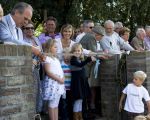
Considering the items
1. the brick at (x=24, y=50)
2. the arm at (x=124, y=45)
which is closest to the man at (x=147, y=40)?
the arm at (x=124, y=45)

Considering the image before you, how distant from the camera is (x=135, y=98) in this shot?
24.6 feet

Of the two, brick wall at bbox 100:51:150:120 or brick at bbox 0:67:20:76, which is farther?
brick wall at bbox 100:51:150:120

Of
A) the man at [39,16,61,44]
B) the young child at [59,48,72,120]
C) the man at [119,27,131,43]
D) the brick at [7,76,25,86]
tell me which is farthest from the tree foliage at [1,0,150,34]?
the brick at [7,76,25,86]

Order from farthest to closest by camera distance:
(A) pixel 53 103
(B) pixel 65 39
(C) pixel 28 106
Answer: (B) pixel 65 39
(A) pixel 53 103
(C) pixel 28 106

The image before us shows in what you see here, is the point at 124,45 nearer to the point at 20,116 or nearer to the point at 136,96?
the point at 136,96

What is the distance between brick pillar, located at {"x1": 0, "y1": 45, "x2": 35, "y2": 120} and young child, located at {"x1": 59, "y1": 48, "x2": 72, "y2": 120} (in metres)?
1.37

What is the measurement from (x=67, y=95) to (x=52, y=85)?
77 centimetres

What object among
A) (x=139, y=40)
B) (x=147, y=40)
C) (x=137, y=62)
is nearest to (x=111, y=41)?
(x=137, y=62)

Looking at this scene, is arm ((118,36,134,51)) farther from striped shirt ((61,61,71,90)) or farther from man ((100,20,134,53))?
striped shirt ((61,61,71,90))

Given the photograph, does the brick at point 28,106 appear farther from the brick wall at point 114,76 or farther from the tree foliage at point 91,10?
the tree foliage at point 91,10

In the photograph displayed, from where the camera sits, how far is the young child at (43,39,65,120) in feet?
20.6

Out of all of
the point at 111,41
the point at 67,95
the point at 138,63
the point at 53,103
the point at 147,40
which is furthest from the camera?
the point at 147,40

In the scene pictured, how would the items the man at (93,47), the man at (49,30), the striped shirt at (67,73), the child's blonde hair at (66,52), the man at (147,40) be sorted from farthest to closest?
1. the man at (147,40)
2. the man at (49,30)
3. the man at (93,47)
4. the striped shirt at (67,73)
5. the child's blonde hair at (66,52)

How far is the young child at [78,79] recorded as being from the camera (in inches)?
269
